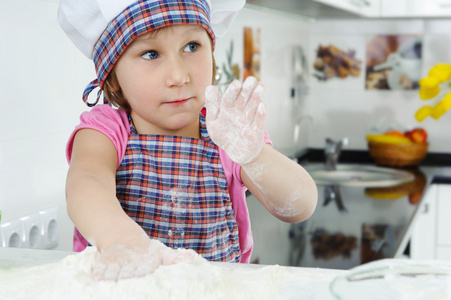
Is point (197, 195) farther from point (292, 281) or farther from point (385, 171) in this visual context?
point (385, 171)

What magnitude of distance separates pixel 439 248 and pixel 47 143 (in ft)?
6.35

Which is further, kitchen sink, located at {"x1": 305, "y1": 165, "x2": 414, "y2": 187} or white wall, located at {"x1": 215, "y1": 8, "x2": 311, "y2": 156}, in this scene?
kitchen sink, located at {"x1": 305, "y1": 165, "x2": 414, "y2": 187}

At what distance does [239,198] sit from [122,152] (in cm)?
22

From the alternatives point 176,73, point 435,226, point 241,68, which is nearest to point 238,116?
point 176,73

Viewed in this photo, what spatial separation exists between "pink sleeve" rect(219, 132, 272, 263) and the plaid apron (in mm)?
28

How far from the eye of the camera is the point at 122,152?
877 mm

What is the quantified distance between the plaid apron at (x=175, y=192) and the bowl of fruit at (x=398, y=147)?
2.07m

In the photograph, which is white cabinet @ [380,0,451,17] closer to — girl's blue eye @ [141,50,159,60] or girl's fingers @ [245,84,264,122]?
girl's blue eye @ [141,50,159,60]

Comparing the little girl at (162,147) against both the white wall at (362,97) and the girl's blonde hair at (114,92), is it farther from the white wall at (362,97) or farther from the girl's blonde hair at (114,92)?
the white wall at (362,97)

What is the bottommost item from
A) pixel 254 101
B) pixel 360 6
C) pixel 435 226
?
pixel 435 226

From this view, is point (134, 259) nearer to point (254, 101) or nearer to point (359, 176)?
point (254, 101)

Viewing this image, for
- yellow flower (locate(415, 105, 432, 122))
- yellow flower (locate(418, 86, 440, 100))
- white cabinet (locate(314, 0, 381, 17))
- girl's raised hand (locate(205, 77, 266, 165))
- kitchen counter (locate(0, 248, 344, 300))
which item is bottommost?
yellow flower (locate(415, 105, 432, 122))

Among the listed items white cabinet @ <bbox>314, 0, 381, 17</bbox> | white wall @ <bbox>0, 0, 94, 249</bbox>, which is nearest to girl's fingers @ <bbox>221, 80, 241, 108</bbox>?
white wall @ <bbox>0, 0, 94, 249</bbox>

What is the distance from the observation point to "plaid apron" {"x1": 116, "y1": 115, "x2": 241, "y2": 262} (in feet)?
2.87
